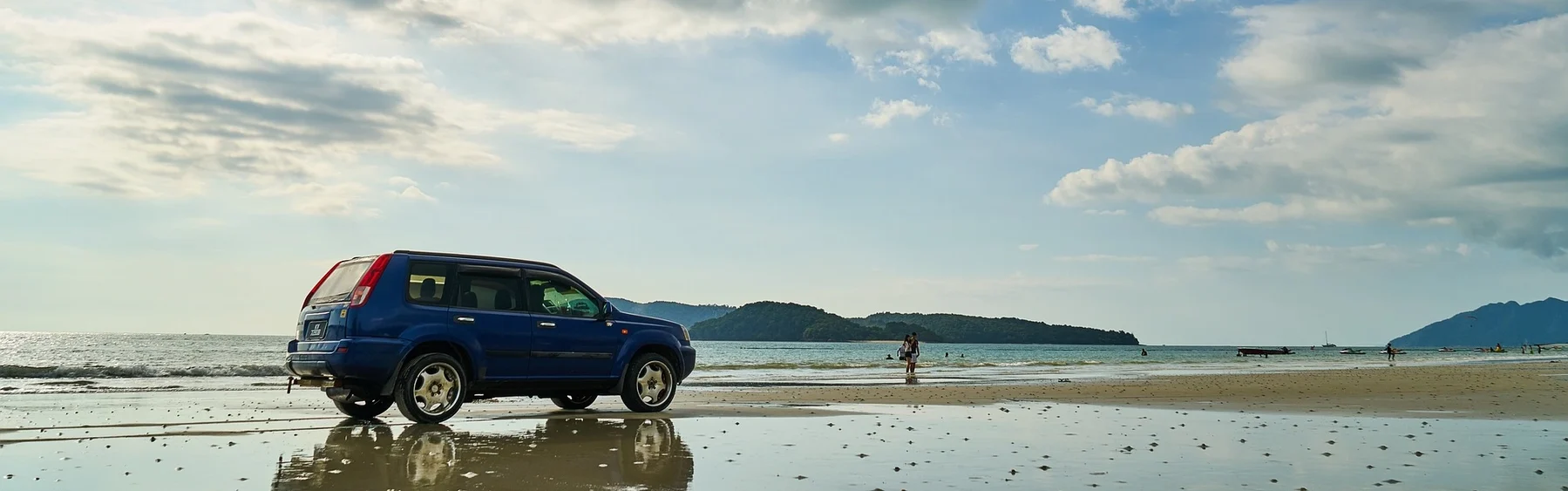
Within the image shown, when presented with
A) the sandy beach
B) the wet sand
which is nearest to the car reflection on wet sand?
the sandy beach

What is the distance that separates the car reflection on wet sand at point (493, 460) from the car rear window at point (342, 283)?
5.35 ft

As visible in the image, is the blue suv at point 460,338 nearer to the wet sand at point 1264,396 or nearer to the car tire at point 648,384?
the car tire at point 648,384

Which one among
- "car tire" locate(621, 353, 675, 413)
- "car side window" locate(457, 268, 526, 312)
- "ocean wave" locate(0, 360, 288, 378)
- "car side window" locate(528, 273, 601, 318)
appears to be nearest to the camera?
"car side window" locate(457, 268, 526, 312)

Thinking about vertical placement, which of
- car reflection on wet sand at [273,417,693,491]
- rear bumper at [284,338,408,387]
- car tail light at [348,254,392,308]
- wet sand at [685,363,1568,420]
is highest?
car tail light at [348,254,392,308]

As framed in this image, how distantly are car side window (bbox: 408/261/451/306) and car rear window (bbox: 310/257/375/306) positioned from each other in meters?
0.51

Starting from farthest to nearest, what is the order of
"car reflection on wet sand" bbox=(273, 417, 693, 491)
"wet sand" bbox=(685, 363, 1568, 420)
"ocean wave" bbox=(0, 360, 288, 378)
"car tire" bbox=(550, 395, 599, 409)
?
1. "ocean wave" bbox=(0, 360, 288, 378)
2. "wet sand" bbox=(685, 363, 1568, 420)
3. "car tire" bbox=(550, 395, 599, 409)
4. "car reflection on wet sand" bbox=(273, 417, 693, 491)

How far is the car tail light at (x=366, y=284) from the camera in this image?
1153cm

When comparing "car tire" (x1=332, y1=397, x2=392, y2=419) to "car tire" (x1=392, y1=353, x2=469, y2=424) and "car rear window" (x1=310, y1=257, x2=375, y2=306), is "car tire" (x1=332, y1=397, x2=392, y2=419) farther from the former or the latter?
"car rear window" (x1=310, y1=257, x2=375, y2=306)

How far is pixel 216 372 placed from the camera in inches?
1117

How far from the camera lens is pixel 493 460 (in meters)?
8.12

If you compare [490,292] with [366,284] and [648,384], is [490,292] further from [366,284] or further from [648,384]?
[648,384]

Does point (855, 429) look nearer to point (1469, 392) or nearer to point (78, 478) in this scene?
point (78, 478)

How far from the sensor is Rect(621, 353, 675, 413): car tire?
13.7 m

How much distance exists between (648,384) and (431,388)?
10.1ft
